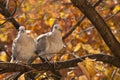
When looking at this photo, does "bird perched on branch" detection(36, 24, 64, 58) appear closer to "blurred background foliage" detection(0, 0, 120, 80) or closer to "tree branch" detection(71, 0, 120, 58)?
"tree branch" detection(71, 0, 120, 58)

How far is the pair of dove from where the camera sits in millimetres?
3199

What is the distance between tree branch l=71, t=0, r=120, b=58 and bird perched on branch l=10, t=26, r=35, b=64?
512mm

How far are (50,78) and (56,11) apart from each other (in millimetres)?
3363

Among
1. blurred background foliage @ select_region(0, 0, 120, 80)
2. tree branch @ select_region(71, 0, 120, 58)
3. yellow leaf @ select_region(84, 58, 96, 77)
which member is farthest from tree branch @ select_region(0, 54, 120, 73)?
blurred background foliage @ select_region(0, 0, 120, 80)

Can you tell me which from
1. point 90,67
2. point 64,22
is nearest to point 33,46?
point 90,67

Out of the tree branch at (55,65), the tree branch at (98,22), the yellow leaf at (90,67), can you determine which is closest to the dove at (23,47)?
the tree branch at (55,65)

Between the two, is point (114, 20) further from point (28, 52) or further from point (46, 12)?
point (28, 52)

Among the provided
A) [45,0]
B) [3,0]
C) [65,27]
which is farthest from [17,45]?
[45,0]

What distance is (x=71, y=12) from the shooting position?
21.0 feet

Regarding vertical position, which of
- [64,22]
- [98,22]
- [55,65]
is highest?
[64,22]

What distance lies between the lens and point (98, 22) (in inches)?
131

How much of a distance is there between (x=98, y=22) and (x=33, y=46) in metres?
0.63

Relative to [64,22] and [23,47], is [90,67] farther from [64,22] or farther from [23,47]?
[64,22]

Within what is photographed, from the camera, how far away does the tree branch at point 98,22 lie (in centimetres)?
321
